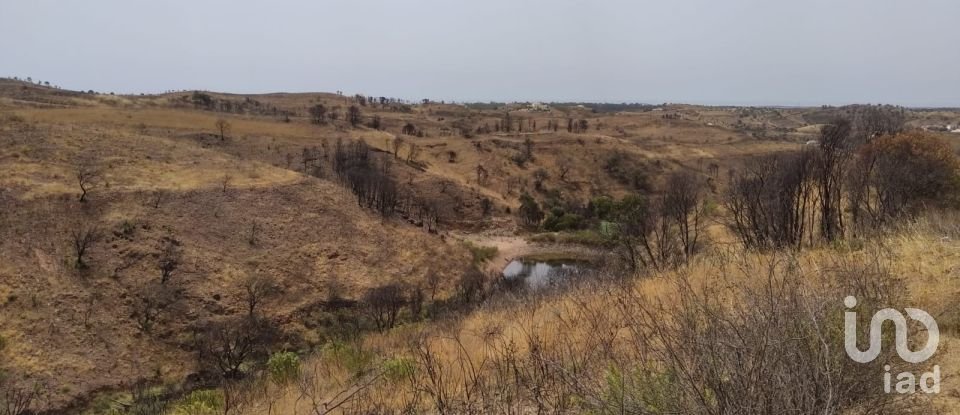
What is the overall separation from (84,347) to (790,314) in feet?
82.2

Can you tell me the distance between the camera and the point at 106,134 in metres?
37.2

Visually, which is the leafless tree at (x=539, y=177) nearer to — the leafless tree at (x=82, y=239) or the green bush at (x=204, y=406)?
the leafless tree at (x=82, y=239)

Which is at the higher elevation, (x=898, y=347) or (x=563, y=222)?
(x=898, y=347)

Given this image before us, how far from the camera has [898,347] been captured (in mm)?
3441

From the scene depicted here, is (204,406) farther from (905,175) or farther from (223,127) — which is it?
(223,127)

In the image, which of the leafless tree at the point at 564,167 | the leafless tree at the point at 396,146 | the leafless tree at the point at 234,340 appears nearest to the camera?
the leafless tree at the point at 234,340

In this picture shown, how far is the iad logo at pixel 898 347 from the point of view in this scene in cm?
326

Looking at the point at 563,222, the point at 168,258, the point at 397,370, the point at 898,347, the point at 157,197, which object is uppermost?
the point at 898,347

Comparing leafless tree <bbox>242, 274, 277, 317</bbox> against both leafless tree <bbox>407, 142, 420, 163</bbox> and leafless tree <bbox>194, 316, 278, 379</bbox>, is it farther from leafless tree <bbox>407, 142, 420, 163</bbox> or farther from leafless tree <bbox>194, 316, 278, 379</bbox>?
leafless tree <bbox>407, 142, 420, 163</bbox>

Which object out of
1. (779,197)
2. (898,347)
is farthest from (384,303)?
(898,347)

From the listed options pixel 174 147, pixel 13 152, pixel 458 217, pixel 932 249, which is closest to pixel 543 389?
pixel 932 249

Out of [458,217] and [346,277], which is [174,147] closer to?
[346,277]

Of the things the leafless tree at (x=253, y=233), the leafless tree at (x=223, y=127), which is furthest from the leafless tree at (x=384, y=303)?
the leafless tree at (x=223, y=127)

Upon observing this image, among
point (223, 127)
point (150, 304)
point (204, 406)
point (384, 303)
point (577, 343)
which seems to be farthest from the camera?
point (223, 127)
